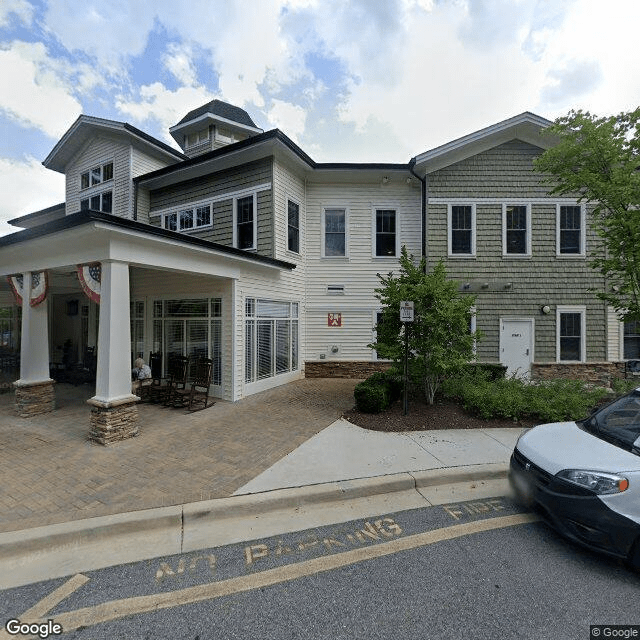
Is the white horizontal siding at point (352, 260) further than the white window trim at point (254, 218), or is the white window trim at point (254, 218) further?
the white horizontal siding at point (352, 260)

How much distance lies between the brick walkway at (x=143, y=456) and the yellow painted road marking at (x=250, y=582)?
4.10 ft

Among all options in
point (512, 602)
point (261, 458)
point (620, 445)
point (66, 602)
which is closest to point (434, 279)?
point (620, 445)

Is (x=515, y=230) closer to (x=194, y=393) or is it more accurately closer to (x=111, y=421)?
(x=194, y=393)

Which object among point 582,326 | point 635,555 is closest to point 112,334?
point 635,555

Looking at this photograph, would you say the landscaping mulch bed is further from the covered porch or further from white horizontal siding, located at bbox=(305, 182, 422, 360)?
white horizontal siding, located at bbox=(305, 182, 422, 360)

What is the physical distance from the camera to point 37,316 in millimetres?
7410

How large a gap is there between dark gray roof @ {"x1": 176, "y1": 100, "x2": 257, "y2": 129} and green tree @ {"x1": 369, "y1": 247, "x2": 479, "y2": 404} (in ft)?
57.3

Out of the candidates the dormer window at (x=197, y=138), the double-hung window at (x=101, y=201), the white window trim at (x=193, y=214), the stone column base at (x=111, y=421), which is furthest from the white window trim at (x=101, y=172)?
the stone column base at (x=111, y=421)

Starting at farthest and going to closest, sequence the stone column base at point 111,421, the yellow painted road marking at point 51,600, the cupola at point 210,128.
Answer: the cupola at point 210,128, the stone column base at point 111,421, the yellow painted road marking at point 51,600

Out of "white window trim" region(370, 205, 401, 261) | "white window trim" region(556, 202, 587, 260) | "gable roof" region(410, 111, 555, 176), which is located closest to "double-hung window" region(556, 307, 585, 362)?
"white window trim" region(556, 202, 587, 260)

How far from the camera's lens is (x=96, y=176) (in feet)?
47.2

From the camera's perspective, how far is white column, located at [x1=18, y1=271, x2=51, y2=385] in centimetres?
729

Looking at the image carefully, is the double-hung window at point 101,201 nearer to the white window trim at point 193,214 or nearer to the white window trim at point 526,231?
the white window trim at point 193,214

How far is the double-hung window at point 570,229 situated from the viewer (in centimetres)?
1131
